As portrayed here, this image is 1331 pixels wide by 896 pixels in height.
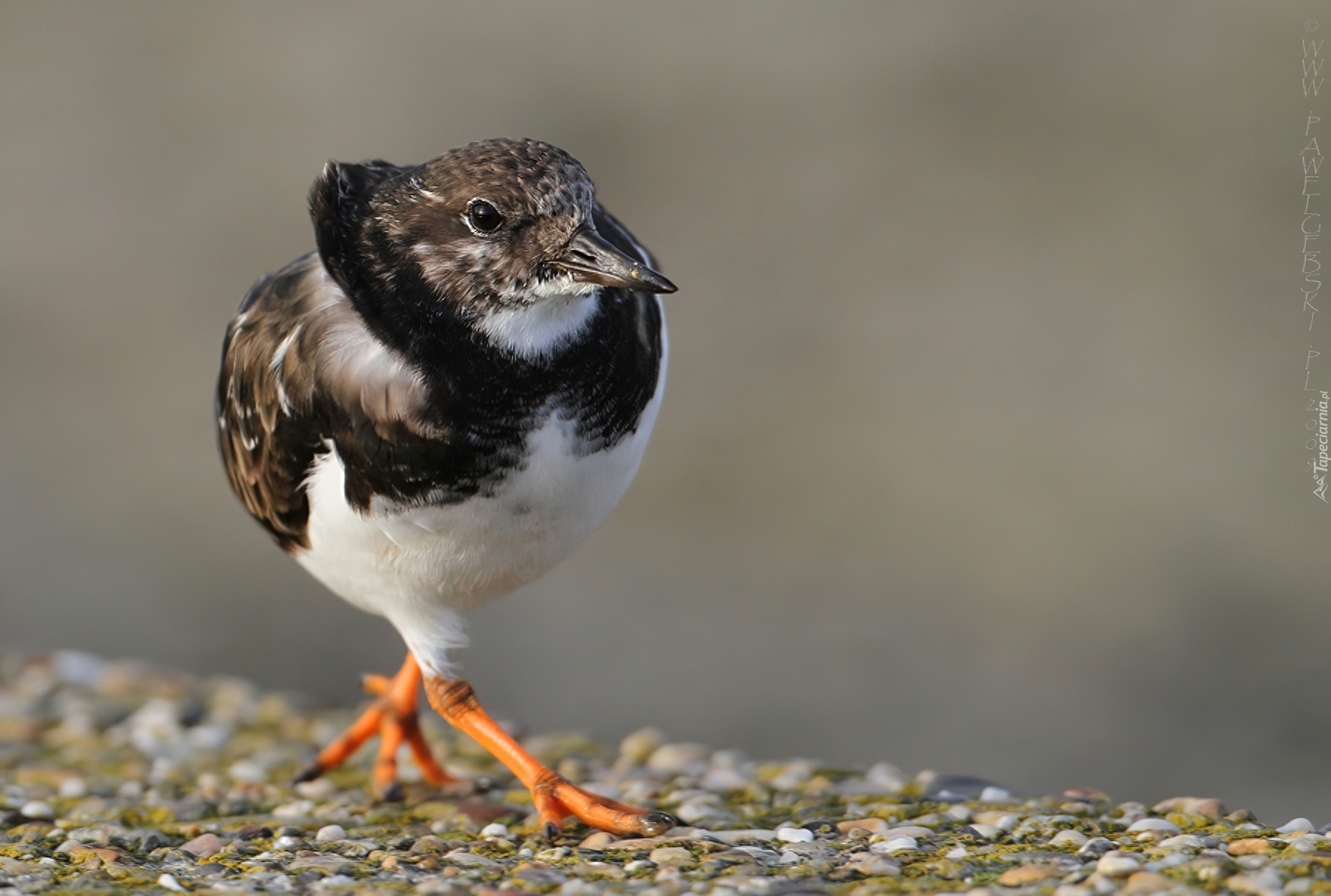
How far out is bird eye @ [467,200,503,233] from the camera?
3.99 meters

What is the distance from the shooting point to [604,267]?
391 centimetres

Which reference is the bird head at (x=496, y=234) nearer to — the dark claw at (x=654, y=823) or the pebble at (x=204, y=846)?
the dark claw at (x=654, y=823)

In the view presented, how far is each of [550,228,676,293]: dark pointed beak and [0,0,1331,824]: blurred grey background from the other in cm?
600

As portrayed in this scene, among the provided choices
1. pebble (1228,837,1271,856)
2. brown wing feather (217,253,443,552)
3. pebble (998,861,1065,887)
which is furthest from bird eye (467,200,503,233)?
pebble (1228,837,1271,856)

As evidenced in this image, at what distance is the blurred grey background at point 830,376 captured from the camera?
9.80 metres

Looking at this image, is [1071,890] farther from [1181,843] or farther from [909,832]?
[909,832]

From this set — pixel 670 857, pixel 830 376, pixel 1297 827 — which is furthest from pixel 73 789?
pixel 830 376

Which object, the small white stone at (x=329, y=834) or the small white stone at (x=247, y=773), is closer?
the small white stone at (x=329, y=834)

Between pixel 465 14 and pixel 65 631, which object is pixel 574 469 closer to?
pixel 65 631

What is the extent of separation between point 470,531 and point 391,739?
1.77m

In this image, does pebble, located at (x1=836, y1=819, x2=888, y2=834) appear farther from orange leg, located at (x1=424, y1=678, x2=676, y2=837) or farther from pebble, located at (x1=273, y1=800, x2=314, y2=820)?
pebble, located at (x1=273, y1=800, x2=314, y2=820)

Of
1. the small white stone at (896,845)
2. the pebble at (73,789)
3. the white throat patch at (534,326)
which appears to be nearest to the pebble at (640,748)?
the small white stone at (896,845)

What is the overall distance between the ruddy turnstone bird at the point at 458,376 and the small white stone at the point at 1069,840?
127cm

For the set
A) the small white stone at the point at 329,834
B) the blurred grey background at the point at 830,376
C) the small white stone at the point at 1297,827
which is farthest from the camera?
the blurred grey background at the point at 830,376
